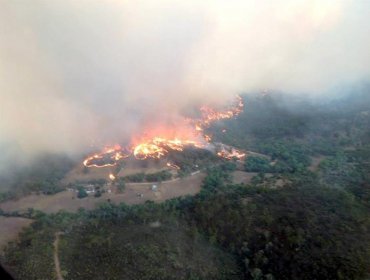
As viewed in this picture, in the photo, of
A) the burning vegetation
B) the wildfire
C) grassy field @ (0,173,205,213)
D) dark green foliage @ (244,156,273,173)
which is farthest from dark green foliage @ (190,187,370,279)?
the wildfire

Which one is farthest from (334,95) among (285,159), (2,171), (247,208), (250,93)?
(2,171)

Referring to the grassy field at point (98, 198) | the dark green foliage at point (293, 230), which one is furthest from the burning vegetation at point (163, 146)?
the dark green foliage at point (293, 230)

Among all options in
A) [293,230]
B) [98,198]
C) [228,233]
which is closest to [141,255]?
[228,233]

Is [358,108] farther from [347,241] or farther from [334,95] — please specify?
[347,241]

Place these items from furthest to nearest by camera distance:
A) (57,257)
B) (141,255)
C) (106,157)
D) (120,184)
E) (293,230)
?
(106,157) < (120,184) < (293,230) < (57,257) < (141,255)

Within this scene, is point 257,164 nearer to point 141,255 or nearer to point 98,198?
point 98,198

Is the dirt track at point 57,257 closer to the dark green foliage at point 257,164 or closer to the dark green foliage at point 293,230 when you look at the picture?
the dark green foliage at point 293,230
